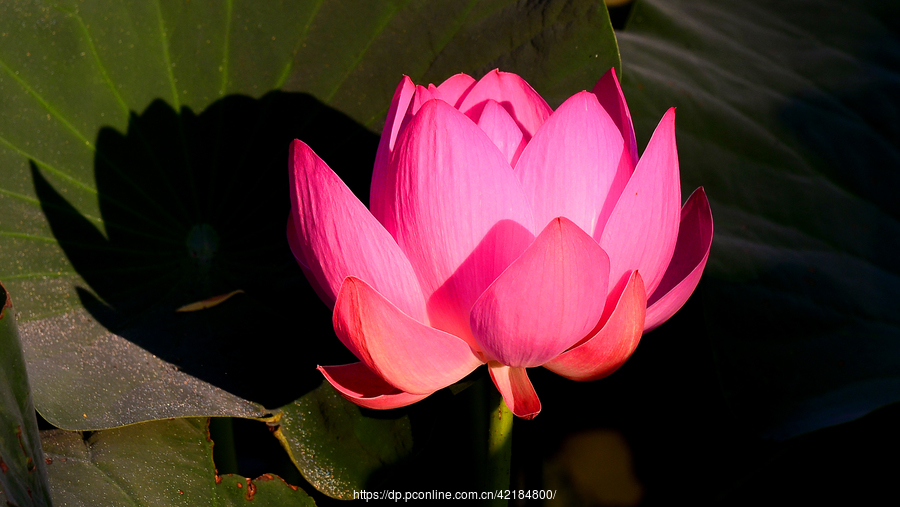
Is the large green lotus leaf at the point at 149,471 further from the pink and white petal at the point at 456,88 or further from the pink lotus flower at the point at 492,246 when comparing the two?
the pink and white petal at the point at 456,88

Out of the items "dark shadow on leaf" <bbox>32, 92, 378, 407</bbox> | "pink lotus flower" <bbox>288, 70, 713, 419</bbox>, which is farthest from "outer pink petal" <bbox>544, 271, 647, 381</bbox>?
"dark shadow on leaf" <bbox>32, 92, 378, 407</bbox>

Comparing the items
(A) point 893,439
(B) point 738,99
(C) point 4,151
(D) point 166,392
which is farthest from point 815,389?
(C) point 4,151

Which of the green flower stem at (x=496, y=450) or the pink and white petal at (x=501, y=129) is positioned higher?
the pink and white petal at (x=501, y=129)

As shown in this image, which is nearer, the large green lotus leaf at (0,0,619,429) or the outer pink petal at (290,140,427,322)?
the outer pink petal at (290,140,427,322)

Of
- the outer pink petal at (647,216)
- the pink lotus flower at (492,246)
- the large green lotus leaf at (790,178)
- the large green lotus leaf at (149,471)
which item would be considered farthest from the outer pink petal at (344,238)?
the large green lotus leaf at (790,178)

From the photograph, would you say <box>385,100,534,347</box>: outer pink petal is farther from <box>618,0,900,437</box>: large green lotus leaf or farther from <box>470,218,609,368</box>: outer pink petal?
<box>618,0,900,437</box>: large green lotus leaf

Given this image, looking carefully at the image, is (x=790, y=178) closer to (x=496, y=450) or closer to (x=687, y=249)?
(x=687, y=249)

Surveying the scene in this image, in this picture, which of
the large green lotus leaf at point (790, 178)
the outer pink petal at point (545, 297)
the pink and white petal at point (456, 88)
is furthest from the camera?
the large green lotus leaf at point (790, 178)
